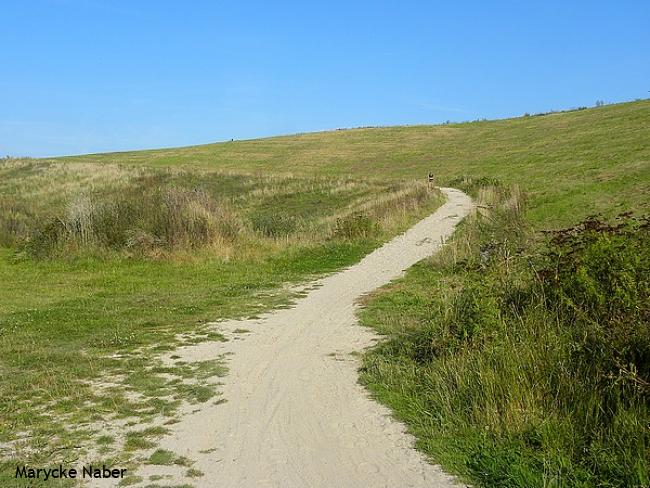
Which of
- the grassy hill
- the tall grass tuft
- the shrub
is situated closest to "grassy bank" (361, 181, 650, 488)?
the shrub

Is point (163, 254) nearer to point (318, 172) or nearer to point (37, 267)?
point (37, 267)

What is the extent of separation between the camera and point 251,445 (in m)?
5.34

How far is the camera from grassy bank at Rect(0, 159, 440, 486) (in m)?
5.97

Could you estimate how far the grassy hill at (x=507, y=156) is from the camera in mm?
23673

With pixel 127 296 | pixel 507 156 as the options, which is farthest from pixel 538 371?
pixel 507 156

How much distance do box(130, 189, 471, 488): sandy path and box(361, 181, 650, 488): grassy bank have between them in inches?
12.1

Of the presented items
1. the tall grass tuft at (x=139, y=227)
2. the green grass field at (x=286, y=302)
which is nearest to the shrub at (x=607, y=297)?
the green grass field at (x=286, y=302)

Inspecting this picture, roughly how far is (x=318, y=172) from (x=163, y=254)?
4219 centimetres

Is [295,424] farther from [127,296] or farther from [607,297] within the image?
[127,296]

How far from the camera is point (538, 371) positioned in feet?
18.9

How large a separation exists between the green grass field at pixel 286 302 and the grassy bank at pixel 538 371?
21mm

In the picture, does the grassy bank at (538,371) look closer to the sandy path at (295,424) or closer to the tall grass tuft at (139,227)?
the sandy path at (295,424)

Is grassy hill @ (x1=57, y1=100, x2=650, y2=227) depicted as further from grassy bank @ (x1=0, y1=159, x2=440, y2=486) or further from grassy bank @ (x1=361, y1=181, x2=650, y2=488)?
grassy bank @ (x1=361, y1=181, x2=650, y2=488)

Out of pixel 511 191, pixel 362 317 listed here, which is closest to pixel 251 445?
pixel 362 317
